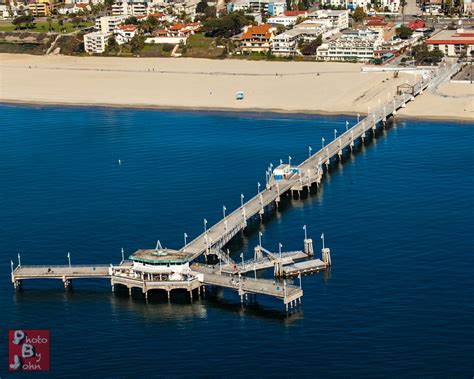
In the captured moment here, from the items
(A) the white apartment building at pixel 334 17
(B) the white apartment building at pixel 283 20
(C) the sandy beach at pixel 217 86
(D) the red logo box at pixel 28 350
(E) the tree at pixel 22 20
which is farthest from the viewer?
(E) the tree at pixel 22 20

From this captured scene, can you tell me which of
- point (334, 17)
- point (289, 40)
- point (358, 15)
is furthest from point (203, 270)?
point (358, 15)

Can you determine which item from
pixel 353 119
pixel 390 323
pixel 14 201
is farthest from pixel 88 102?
pixel 390 323

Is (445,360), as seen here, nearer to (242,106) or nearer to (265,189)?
(265,189)

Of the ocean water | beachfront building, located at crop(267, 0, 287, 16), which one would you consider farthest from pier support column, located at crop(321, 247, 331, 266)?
beachfront building, located at crop(267, 0, 287, 16)

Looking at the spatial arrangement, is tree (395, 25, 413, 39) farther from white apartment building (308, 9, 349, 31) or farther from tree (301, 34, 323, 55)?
tree (301, 34, 323, 55)

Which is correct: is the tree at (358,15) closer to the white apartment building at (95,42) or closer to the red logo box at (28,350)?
the white apartment building at (95,42)

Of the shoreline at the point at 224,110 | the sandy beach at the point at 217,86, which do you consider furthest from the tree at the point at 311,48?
the shoreline at the point at 224,110
